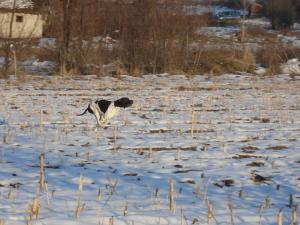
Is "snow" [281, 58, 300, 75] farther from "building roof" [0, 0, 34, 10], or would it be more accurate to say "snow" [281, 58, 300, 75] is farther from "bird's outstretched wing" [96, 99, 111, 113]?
"bird's outstretched wing" [96, 99, 111, 113]

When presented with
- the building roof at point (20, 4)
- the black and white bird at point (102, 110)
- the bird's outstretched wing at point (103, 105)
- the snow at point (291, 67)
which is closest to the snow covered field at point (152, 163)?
the black and white bird at point (102, 110)

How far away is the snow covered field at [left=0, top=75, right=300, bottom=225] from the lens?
463 cm

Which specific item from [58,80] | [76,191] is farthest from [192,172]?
[58,80]

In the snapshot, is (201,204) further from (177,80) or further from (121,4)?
(121,4)

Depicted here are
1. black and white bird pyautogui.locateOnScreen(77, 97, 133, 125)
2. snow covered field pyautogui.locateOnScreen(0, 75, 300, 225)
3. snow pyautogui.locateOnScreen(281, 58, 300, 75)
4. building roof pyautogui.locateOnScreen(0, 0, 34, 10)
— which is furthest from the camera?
building roof pyautogui.locateOnScreen(0, 0, 34, 10)

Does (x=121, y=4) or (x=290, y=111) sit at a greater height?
(x=121, y=4)

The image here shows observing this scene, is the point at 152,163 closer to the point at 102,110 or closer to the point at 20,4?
the point at 102,110

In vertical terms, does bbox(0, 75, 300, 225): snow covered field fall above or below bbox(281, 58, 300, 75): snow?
above

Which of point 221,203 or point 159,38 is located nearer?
point 221,203

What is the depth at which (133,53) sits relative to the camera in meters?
25.2

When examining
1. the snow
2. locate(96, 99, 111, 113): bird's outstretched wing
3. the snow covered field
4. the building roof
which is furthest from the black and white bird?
the building roof

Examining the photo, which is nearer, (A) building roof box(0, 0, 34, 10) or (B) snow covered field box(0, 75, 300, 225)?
(B) snow covered field box(0, 75, 300, 225)

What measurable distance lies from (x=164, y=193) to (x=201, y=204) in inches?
18.2

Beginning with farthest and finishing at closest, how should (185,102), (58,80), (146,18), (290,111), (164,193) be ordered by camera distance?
(146,18) → (58,80) → (185,102) → (290,111) → (164,193)
